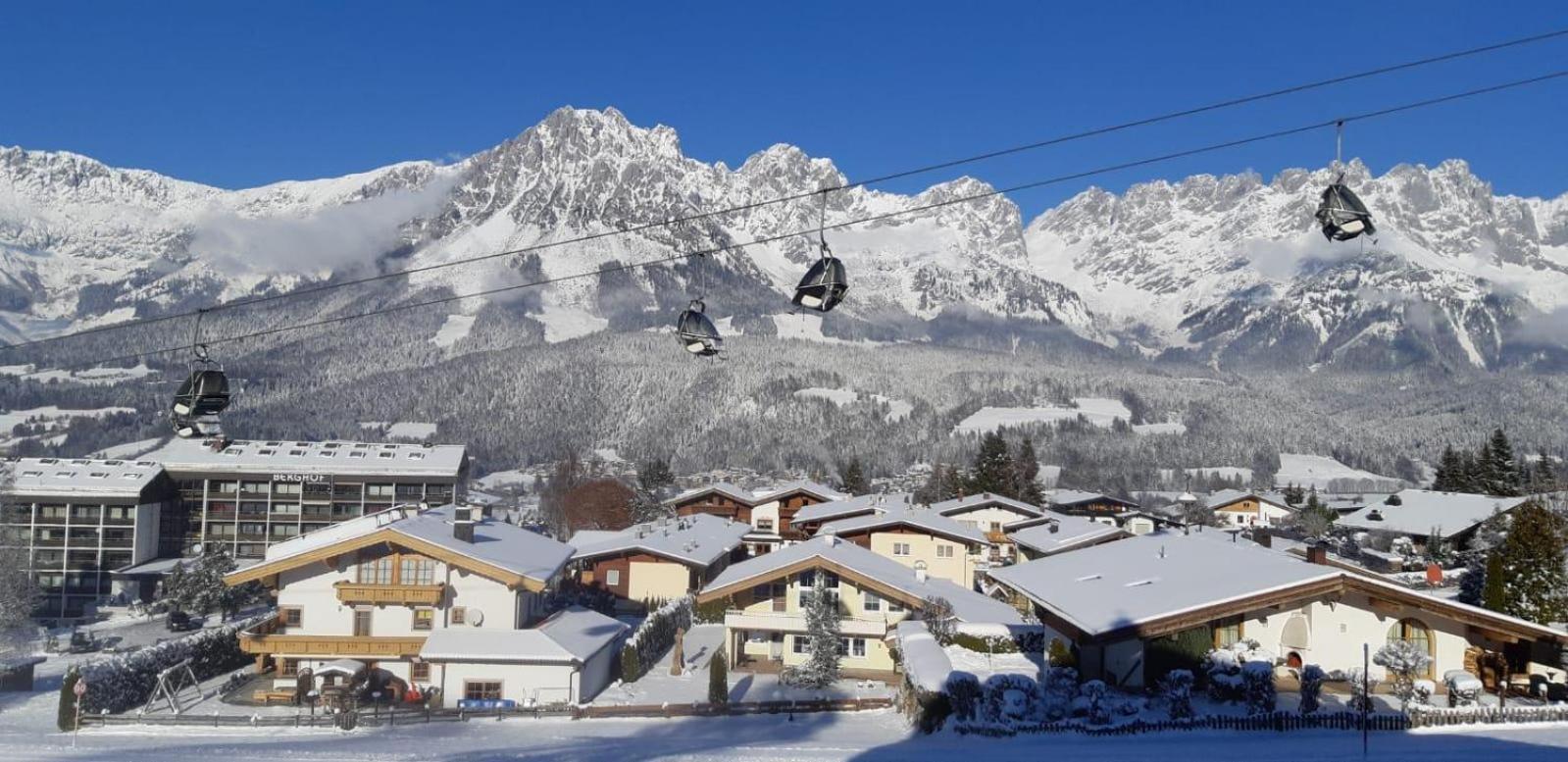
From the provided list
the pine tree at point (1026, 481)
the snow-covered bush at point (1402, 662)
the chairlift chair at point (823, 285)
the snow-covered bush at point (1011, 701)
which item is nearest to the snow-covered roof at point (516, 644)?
the snow-covered bush at point (1011, 701)

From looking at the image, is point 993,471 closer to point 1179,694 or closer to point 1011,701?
point 1179,694

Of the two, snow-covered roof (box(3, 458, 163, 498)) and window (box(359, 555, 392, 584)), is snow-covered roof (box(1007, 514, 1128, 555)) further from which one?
snow-covered roof (box(3, 458, 163, 498))

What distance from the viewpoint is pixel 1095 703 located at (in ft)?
60.7

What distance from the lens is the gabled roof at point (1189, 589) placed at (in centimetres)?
1944

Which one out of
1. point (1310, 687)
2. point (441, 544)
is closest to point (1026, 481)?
point (441, 544)

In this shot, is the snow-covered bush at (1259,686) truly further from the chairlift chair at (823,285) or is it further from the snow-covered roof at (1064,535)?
the snow-covered roof at (1064,535)

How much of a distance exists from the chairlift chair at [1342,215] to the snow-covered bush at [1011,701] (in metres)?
9.42

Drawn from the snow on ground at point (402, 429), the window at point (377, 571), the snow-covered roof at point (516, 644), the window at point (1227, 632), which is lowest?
the snow-covered roof at point (516, 644)

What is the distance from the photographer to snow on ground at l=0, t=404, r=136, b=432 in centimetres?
18188

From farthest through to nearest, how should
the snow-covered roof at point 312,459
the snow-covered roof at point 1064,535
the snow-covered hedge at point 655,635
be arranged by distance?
the snow-covered roof at point 312,459, the snow-covered roof at point 1064,535, the snow-covered hedge at point 655,635

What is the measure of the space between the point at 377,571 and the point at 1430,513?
61.5m

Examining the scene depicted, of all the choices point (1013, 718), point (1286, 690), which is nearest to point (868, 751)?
point (1013, 718)

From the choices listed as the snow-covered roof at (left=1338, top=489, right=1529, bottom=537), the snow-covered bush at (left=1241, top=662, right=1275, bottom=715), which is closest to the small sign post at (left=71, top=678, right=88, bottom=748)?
the snow-covered bush at (left=1241, top=662, right=1275, bottom=715)

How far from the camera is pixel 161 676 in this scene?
25.4 m
